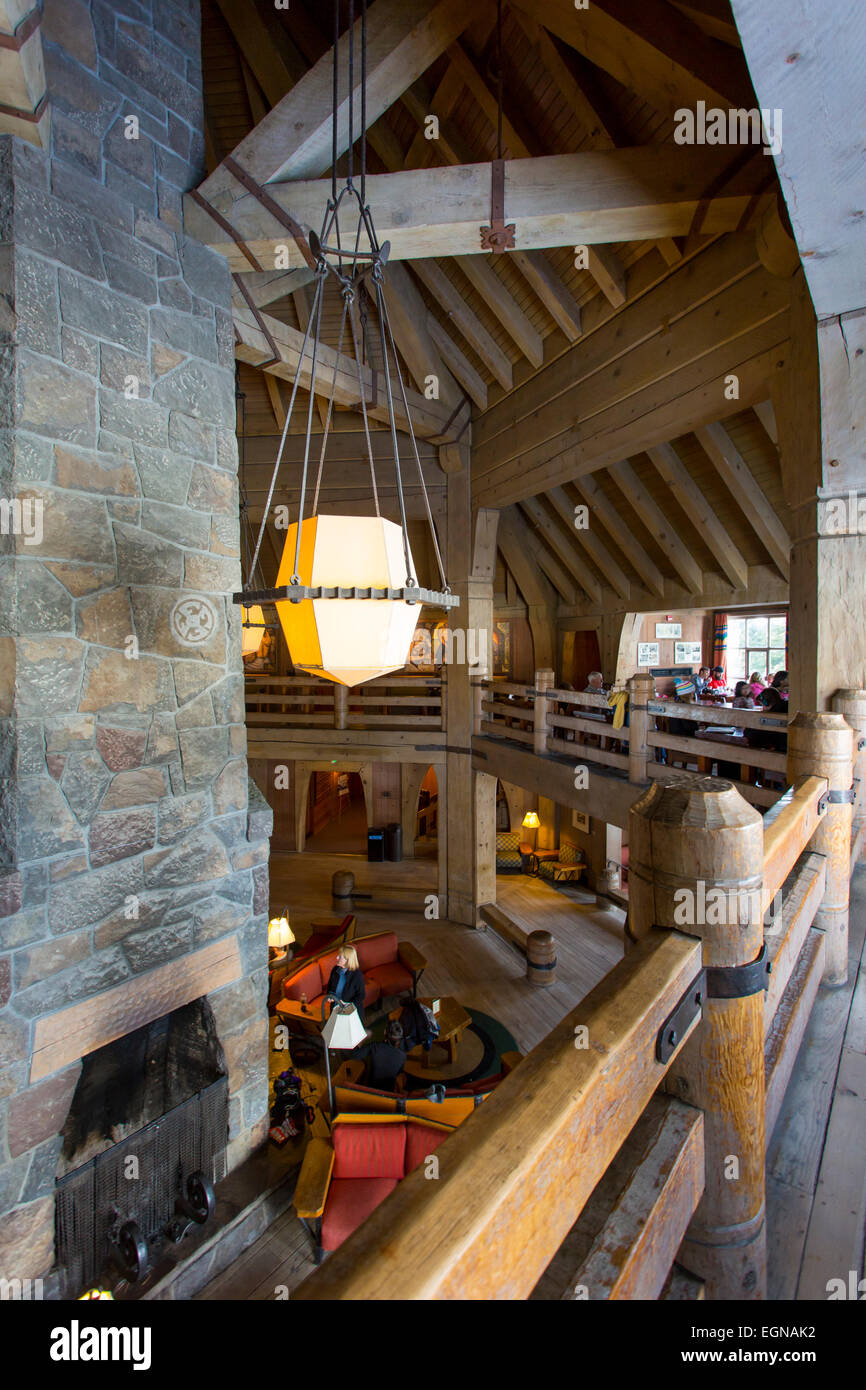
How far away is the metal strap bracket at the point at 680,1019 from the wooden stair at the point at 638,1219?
0.55ft

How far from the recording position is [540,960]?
718cm

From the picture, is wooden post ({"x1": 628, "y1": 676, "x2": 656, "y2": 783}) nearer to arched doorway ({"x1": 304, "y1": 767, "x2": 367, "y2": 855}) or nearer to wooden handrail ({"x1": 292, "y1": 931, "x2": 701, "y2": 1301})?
wooden handrail ({"x1": 292, "y1": 931, "x2": 701, "y2": 1301})

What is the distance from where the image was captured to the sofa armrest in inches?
138

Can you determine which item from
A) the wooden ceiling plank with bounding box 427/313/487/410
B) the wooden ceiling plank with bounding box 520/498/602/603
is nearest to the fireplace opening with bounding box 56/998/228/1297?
the wooden ceiling plank with bounding box 427/313/487/410

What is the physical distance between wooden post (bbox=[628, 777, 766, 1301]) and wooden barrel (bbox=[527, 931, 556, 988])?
20.5ft

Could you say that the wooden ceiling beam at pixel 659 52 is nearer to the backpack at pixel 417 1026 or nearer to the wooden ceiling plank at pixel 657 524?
the wooden ceiling plank at pixel 657 524

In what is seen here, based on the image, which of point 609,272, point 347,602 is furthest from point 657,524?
point 347,602

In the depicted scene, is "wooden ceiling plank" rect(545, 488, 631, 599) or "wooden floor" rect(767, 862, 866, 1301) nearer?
"wooden floor" rect(767, 862, 866, 1301)

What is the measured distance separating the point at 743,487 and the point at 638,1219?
24.9 feet

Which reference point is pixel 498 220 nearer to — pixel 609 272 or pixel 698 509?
pixel 609 272
